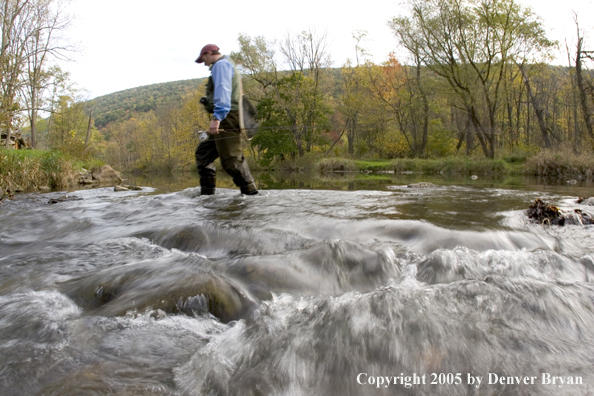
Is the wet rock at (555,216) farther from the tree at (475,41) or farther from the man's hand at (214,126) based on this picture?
the tree at (475,41)

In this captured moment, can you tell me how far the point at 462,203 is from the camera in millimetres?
6316

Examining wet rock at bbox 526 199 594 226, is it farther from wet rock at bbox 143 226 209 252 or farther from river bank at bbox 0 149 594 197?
river bank at bbox 0 149 594 197

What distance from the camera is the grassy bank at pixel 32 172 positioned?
11.4 metres

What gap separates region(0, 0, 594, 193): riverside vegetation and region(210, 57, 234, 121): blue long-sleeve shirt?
8.77 meters

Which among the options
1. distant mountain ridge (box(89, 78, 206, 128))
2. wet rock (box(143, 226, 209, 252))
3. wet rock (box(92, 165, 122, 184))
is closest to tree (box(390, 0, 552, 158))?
wet rock (box(92, 165, 122, 184))

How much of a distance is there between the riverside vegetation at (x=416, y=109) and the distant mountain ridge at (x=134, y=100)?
56650 millimetres

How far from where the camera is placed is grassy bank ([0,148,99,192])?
450 inches

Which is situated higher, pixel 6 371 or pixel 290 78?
pixel 290 78

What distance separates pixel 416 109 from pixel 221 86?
32.4m

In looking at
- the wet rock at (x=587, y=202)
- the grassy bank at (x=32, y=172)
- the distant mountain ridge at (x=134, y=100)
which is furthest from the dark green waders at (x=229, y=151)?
the distant mountain ridge at (x=134, y=100)

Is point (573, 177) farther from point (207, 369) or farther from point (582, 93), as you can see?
point (207, 369)

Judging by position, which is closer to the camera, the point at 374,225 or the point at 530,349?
the point at 530,349

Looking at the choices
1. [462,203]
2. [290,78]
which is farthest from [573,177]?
[290,78]

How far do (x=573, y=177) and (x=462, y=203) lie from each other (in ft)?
47.2
